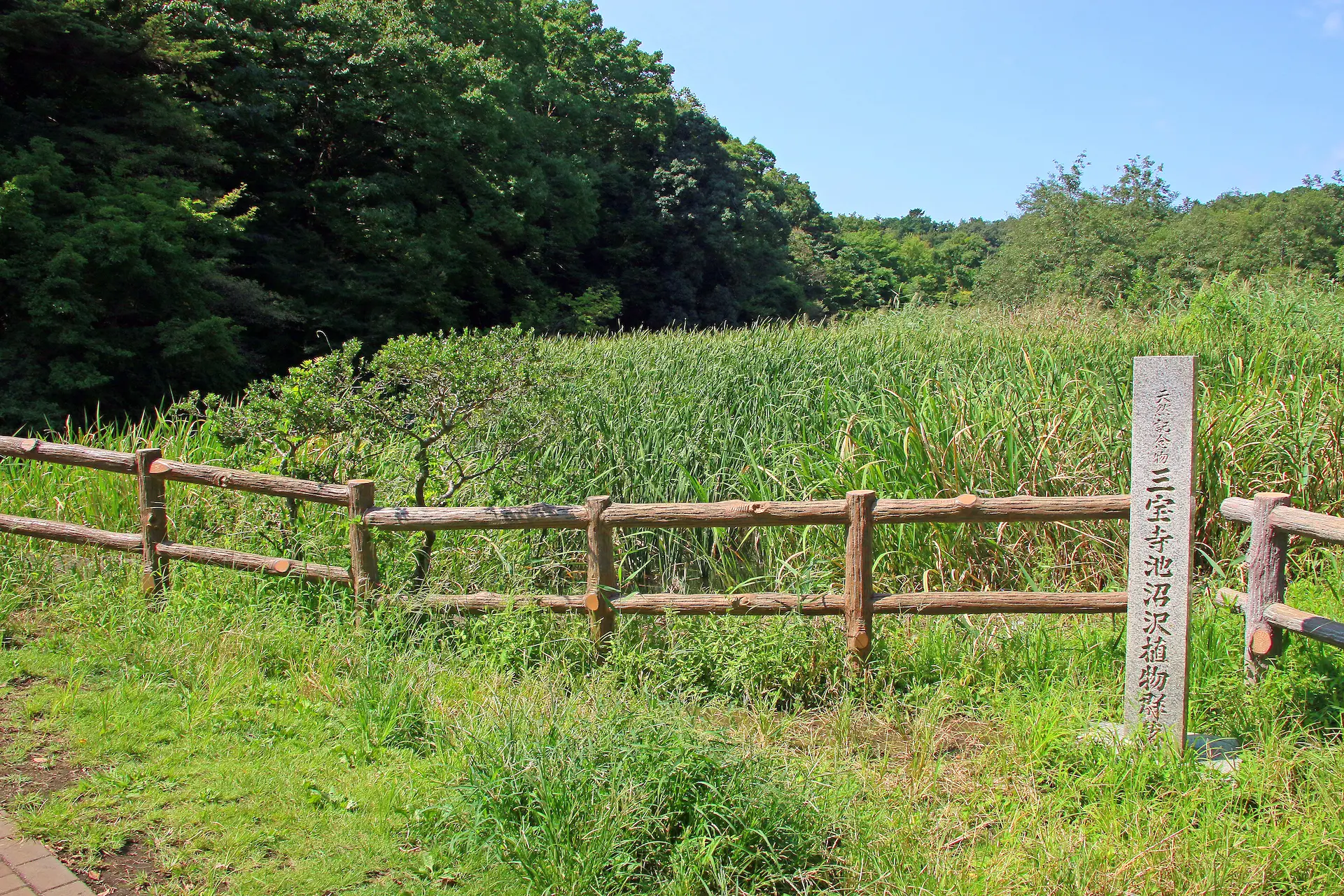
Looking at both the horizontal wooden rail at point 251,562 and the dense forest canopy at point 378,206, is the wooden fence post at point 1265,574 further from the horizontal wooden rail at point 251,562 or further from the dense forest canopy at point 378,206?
the dense forest canopy at point 378,206

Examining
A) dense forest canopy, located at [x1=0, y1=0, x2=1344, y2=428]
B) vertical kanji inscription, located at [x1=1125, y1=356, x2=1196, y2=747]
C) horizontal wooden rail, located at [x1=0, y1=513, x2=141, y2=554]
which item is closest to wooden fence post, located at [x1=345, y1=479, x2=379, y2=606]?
horizontal wooden rail, located at [x1=0, y1=513, x2=141, y2=554]

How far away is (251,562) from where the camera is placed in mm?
5695

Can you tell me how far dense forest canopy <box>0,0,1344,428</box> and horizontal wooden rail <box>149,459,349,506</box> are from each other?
8369 millimetres

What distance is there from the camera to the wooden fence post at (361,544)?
209 inches

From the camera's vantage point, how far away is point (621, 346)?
1341 cm

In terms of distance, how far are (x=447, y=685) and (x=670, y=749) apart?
5.56 feet

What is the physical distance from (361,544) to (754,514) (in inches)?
90.6

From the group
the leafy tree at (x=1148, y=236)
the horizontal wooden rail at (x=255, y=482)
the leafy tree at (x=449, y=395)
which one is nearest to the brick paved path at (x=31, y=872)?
the horizontal wooden rail at (x=255, y=482)

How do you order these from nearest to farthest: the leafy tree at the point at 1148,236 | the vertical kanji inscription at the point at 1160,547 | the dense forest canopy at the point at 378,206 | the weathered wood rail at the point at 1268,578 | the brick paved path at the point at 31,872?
the brick paved path at the point at 31,872 → the vertical kanji inscription at the point at 1160,547 → the weathered wood rail at the point at 1268,578 → the dense forest canopy at the point at 378,206 → the leafy tree at the point at 1148,236

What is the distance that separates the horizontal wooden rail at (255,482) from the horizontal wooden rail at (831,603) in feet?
3.95

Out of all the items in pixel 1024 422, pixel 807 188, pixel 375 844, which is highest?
pixel 807 188

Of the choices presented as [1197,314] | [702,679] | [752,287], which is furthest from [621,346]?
[752,287]

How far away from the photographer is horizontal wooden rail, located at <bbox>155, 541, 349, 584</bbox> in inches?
216

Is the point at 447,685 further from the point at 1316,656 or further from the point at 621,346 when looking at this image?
the point at 621,346
